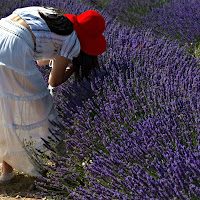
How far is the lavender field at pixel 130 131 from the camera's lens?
1386mm

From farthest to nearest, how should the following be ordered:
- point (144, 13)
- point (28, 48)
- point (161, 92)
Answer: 1. point (144, 13)
2. point (28, 48)
3. point (161, 92)

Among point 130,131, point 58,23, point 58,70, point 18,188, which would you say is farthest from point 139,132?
point 18,188

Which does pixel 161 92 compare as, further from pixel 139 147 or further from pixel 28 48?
pixel 28 48

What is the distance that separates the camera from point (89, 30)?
221cm

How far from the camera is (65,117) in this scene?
6.97 feet

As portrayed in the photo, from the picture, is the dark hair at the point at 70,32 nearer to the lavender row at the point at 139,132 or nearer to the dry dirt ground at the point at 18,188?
the lavender row at the point at 139,132

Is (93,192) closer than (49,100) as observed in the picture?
Yes

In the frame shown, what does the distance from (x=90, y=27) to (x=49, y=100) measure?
1.87 ft

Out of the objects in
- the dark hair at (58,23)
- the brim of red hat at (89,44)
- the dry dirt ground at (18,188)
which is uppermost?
the dark hair at (58,23)

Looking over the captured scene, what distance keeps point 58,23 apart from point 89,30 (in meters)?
0.22

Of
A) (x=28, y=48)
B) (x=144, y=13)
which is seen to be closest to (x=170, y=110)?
(x=28, y=48)

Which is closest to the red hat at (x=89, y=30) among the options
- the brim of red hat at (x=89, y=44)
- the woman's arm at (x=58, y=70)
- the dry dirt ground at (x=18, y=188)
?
the brim of red hat at (x=89, y=44)

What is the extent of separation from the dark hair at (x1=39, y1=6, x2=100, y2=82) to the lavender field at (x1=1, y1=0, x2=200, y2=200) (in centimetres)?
9

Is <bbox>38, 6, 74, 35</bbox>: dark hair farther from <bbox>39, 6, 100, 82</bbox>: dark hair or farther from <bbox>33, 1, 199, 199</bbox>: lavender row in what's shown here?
<bbox>33, 1, 199, 199</bbox>: lavender row
